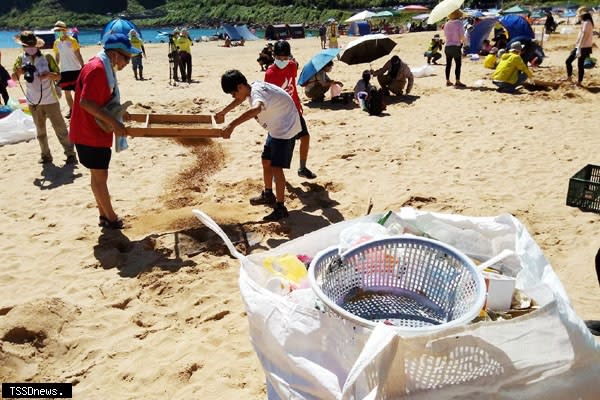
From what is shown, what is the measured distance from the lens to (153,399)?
2.54 metres

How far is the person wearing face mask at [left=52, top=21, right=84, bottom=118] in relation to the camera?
303 inches

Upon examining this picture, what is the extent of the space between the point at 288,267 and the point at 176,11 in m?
109

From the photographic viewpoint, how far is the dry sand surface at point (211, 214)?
286 centimetres

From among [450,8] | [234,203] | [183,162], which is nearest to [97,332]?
[234,203]

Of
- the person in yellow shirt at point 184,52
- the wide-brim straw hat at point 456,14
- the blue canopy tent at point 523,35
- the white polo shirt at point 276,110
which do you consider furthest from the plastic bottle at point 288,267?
the person in yellow shirt at point 184,52

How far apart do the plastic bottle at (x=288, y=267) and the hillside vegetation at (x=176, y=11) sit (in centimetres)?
7167

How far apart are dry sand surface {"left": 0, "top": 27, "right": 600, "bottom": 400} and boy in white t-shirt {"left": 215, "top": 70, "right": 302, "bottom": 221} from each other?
47cm

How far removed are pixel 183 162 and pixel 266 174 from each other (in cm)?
206

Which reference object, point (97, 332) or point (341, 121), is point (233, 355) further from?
point (341, 121)

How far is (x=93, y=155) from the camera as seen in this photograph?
4109mm

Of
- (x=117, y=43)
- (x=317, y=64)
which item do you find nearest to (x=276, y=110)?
(x=117, y=43)

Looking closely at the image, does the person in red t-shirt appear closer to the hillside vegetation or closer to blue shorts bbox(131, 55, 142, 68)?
blue shorts bbox(131, 55, 142, 68)

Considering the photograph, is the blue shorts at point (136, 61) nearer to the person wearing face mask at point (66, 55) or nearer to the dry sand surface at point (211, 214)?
the person wearing face mask at point (66, 55)

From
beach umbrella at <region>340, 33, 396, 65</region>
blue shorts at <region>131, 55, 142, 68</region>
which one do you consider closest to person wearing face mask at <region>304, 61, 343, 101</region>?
beach umbrella at <region>340, 33, 396, 65</region>
